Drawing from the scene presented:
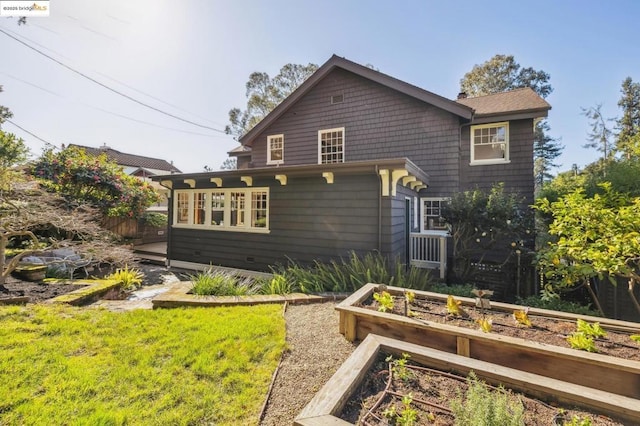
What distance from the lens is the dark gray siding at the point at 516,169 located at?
25.5 feet

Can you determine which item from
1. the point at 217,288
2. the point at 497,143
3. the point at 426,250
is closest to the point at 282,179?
the point at 217,288

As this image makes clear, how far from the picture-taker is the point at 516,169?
25.9 ft

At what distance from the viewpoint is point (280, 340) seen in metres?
2.97

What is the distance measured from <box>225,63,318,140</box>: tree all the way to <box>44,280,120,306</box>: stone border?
18.9m

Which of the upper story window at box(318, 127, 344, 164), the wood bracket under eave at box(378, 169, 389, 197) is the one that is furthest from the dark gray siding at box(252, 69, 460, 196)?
the wood bracket under eave at box(378, 169, 389, 197)

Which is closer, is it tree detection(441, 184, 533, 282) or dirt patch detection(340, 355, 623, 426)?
dirt patch detection(340, 355, 623, 426)

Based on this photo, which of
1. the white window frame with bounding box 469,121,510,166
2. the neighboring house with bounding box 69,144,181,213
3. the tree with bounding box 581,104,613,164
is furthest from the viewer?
the neighboring house with bounding box 69,144,181,213

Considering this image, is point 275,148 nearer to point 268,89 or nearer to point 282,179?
point 282,179

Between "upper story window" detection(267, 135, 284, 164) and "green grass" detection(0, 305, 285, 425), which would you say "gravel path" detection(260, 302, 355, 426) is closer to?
"green grass" detection(0, 305, 285, 425)

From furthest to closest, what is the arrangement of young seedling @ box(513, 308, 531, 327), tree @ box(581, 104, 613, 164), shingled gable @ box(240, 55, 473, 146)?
tree @ box(581, 104, 613, 164) → shingled gable @ box(240, 55, 473, 146) → young seedling @ box(513, 308, 531, 327)

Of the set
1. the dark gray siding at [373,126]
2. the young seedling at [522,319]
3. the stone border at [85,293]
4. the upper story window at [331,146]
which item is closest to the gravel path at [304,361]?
the young seedling at [522,319]

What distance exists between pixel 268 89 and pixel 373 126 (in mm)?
15640

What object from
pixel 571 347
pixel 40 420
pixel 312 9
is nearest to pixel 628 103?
pixel 312 9

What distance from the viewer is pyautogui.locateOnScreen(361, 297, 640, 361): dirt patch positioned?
2307 mm
